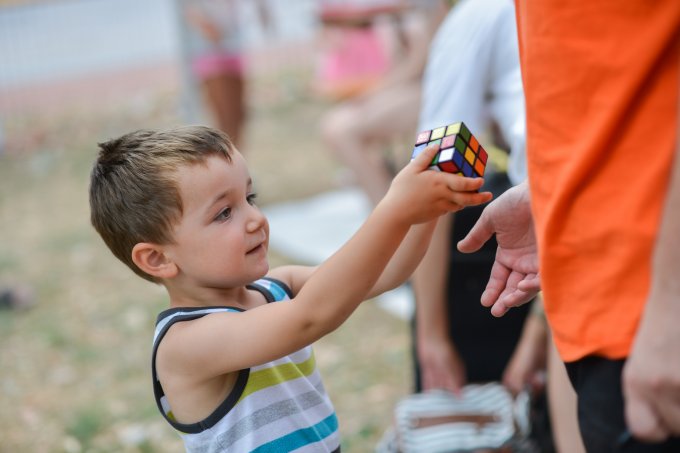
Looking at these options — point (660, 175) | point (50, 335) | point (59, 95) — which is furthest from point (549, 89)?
point (59, 95)

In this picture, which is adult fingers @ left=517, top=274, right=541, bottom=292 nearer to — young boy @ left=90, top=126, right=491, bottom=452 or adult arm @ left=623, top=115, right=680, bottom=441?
young boy @ left=90, top=126, right=491, bottom=452

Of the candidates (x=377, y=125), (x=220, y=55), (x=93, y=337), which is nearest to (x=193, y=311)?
(x=377, y=125)

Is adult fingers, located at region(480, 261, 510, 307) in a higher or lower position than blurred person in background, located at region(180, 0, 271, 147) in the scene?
higher

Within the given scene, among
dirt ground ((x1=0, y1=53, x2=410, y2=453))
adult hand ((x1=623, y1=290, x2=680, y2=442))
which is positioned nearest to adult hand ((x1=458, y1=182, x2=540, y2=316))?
adult hand ((x1=623, y1=290, x2=680, y2=442))

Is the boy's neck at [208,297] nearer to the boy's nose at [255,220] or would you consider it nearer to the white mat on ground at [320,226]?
the boy's nose at [255,220]

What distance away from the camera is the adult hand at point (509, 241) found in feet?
5.12

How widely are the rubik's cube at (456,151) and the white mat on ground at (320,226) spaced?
3123 millimetres

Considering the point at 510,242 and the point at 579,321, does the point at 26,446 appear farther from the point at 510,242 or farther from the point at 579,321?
the point at 579,321

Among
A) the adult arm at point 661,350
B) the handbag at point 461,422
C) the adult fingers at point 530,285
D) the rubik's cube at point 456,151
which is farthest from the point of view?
the handbag at point 461,422

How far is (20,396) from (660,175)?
3496 millimetres

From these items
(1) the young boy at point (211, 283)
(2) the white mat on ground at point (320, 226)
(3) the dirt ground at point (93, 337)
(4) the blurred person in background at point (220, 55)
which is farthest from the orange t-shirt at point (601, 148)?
(4) the blurred person in background at point (220, 55)

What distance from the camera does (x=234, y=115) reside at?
6527 millimetres

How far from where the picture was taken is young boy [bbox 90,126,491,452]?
5.03 ft

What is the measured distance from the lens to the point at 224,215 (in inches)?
63.5
